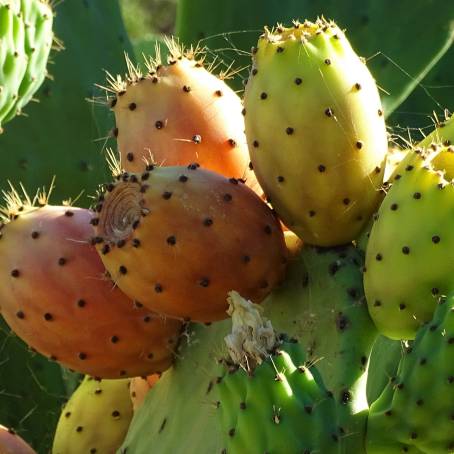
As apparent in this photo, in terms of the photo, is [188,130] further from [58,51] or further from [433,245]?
[58,51]

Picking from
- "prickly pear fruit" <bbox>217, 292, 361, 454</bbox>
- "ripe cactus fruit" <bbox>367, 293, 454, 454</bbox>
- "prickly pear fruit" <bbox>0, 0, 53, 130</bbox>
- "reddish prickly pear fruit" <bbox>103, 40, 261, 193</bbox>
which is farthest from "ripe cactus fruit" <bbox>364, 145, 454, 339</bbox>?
"prickly pear fruit" <bbox>0, 0, 53, 130</bbox>

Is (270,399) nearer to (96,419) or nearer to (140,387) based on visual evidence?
(140,387)

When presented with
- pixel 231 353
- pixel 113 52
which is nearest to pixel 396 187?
pixel 231 353

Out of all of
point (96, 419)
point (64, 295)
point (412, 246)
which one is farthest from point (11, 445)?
point (412, 246)

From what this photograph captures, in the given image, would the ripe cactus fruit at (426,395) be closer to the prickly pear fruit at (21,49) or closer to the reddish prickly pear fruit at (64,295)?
the reddish prickly pear fruit at (64,295)

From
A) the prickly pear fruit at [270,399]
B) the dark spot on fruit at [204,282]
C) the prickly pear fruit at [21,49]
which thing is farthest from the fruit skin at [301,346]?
the prickly pear fruit at [21,49]
